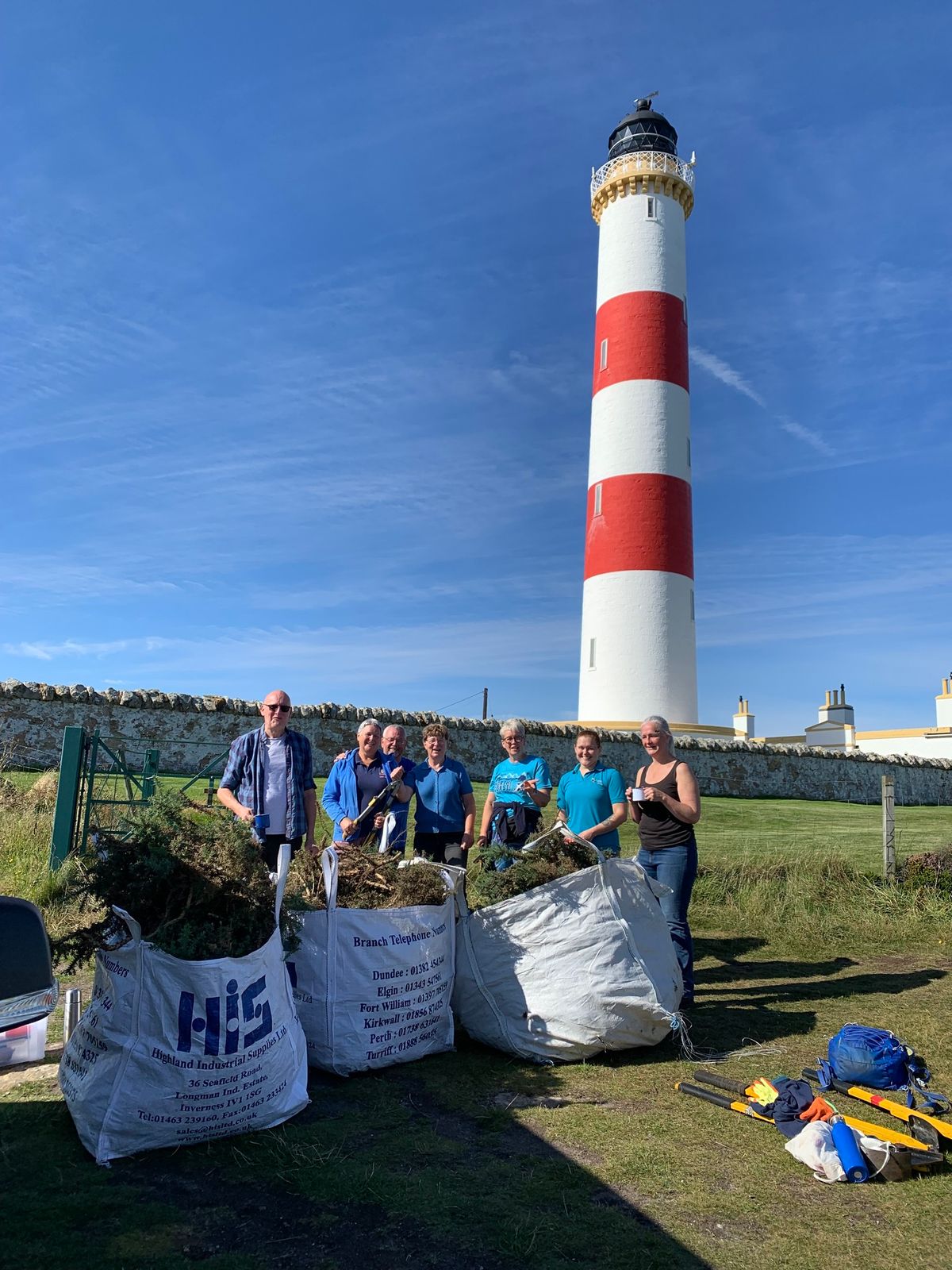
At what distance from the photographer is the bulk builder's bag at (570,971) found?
441 cm

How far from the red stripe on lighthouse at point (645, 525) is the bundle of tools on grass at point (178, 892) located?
55.2 feet

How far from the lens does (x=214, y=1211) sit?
289 cm

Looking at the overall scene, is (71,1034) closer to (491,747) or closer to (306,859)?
(306,859)

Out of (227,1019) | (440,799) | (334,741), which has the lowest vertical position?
(227,1019)

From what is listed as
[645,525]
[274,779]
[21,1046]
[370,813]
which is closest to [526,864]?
[370,813]

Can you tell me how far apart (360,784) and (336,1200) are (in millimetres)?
2948

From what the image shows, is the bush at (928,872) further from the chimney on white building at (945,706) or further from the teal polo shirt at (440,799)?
the chimney on white building at (945,706)

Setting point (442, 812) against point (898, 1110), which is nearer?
point (898, 1110)

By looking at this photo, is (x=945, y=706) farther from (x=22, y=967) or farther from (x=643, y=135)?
(x=22, y=967)

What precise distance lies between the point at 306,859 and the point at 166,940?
1.03 metres

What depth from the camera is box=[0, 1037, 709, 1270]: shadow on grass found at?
8.71 feet

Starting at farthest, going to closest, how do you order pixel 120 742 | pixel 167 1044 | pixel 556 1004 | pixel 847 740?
1. pixel 847 740
2. pixel 120 742
3. pixel 556 1004
4. pixel 167 1044

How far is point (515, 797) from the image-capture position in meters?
5.91

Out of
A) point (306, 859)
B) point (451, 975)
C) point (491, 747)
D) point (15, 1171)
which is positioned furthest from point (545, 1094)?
point (491, 747)
